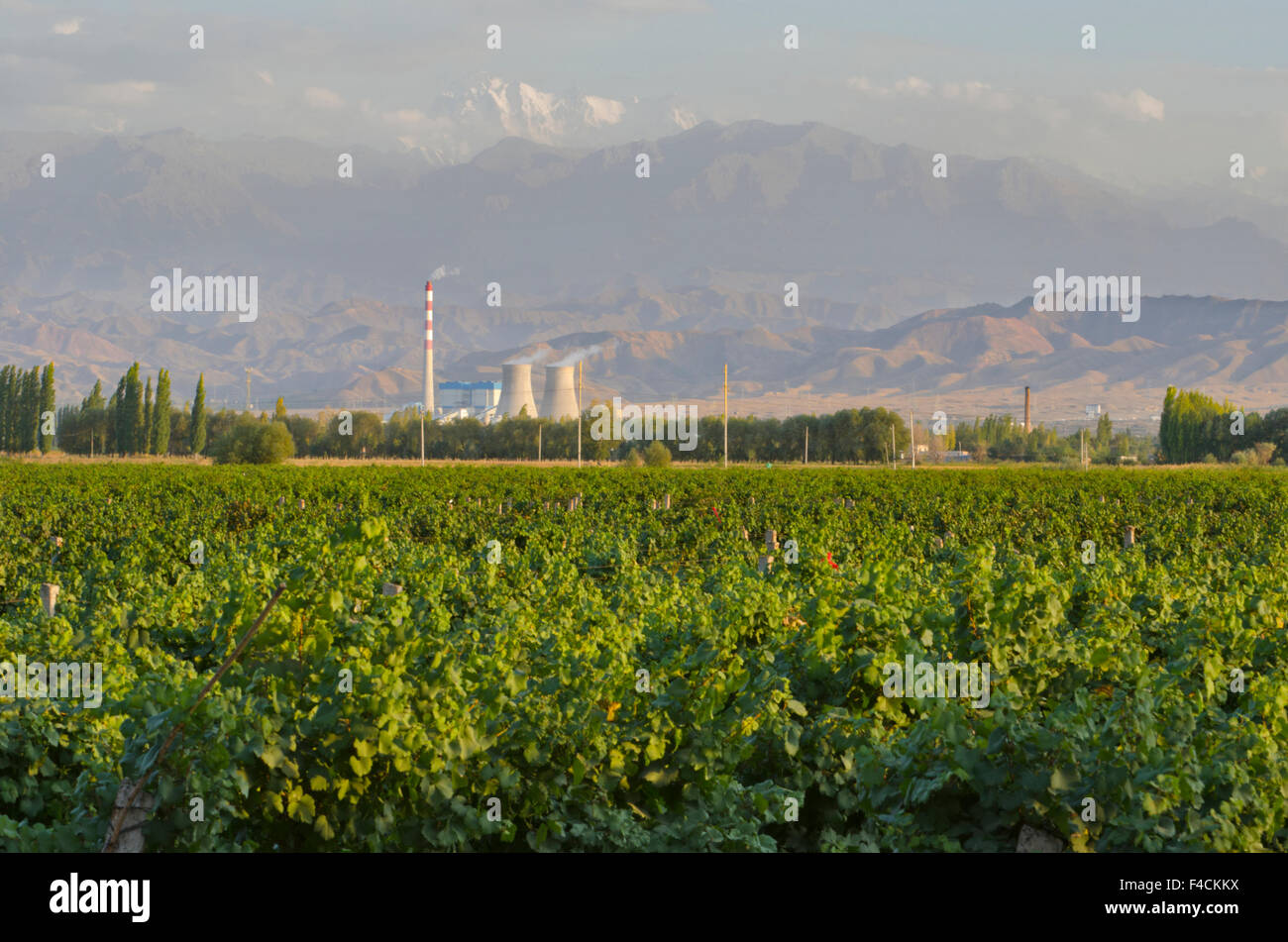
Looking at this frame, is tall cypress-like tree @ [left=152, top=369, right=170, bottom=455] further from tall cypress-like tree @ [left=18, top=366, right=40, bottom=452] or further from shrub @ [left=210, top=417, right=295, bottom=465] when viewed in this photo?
shrub @ [left=210, top=417, right=295, bottom=465]

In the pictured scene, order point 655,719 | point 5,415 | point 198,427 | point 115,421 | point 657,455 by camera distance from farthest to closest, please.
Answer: point 115,421, point 198,427, point 5,415, point 657,455, point 655,719

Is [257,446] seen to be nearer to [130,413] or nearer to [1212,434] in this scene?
[130,413]

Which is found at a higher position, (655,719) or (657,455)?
(657,455)

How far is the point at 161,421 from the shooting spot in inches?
3691

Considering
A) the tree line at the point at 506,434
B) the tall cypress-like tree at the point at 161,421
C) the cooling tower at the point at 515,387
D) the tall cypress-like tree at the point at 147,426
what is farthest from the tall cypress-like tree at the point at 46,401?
the cooling tower at the point at 515,387

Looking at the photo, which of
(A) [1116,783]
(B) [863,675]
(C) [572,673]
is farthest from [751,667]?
(A) [1116,783]

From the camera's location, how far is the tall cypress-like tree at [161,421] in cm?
9331

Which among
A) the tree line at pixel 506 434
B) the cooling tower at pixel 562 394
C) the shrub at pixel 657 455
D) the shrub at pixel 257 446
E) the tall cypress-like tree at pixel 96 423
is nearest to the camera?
the shrub at pixel 257 446

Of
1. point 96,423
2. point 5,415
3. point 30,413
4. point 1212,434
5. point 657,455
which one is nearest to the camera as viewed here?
point 657,455

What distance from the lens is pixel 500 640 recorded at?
22.8ft

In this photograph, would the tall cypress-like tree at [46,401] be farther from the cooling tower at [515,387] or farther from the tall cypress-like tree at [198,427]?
the cooling tower at [515,387]

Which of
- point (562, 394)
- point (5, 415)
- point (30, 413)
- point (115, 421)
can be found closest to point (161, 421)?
point (115, 421)

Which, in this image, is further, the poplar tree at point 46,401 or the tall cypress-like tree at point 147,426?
the tall cypress-like tree at point 147,426
